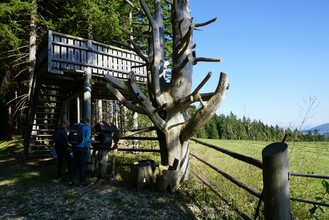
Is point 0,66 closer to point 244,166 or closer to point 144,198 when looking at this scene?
point 144,198

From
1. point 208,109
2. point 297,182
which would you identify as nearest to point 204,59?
point 208,109

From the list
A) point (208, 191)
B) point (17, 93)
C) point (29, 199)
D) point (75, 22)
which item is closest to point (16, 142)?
point (17, 93)

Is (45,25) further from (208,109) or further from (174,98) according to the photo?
(208,109)

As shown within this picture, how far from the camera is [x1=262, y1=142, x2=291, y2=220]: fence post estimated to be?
3.25 meters

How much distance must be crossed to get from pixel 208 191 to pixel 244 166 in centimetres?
120

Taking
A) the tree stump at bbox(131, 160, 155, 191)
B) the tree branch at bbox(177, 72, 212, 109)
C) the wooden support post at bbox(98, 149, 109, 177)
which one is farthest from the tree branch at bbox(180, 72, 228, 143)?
the wooden support post at bbox(98, 149, 109, 177)

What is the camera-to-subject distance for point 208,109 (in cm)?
664

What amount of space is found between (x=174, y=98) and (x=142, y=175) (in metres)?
2.27

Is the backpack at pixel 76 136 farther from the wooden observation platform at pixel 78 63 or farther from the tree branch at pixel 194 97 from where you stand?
the tree branch at pixel 194 97

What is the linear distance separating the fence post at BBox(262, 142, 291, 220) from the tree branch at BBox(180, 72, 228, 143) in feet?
10.5

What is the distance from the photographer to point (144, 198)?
657 centimetres

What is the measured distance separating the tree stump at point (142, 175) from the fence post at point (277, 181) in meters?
4.10

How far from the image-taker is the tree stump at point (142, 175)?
701cm

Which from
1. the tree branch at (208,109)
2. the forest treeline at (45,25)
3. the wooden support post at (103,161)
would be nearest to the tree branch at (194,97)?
the tree branch at (208,109)
